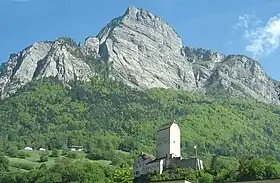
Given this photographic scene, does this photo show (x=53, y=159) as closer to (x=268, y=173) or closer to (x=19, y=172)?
(x=19, y=172)

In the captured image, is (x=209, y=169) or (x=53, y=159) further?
(x=53, y=159)

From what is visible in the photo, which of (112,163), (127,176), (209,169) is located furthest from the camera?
(112,163)

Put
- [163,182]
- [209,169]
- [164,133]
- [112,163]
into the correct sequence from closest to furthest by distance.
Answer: [163,182] < [209,169] < [164,133] < [112,163]

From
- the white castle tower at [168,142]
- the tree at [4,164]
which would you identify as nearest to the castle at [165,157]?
the white castle tower at [168,142]

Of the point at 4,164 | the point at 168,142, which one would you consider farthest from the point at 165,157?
the point at 4,164

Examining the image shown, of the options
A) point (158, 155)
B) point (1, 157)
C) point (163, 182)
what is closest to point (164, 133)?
point (158, 155)

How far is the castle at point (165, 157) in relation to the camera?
14512cm

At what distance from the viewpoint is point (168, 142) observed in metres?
155

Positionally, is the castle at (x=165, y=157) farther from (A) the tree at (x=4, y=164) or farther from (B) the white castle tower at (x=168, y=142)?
(A) the tree at (x=4, y=164)

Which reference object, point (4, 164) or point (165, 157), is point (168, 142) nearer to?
point (165, 157)

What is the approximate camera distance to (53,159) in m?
199

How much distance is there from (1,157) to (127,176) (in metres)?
84.4

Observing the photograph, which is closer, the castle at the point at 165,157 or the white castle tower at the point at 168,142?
the castle at the point at 165,157

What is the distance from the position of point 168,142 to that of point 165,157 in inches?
229
